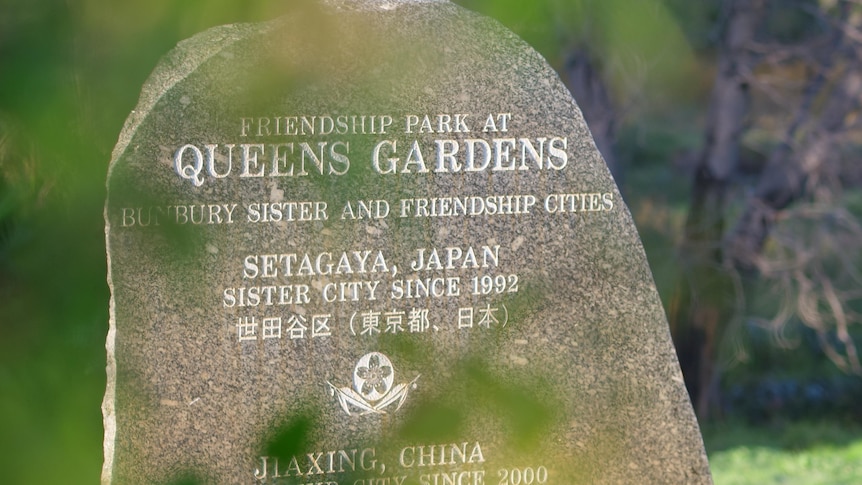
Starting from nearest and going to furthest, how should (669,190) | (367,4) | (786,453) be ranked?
(367,4), (786,453), (669,190)

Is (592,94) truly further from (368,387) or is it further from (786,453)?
(368,387)

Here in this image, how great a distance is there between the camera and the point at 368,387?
3334mm

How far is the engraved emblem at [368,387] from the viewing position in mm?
3334

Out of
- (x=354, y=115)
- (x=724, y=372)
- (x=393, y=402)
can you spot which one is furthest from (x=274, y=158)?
(x=724, y=372)

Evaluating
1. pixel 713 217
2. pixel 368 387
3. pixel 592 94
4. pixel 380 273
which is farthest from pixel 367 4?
pixel 713 217

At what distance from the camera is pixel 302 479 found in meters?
3.30

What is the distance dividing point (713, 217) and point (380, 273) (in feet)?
16.7

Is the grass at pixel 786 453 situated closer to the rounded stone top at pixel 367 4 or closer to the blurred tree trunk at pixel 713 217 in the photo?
the blurred tree trunk at pixel 713 217

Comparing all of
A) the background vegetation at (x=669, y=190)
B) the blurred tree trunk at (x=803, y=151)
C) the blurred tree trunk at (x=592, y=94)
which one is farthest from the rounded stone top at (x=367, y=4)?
the blurred tree trunk at (x=803, y=151)

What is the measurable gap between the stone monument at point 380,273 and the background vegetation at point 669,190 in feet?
0.72

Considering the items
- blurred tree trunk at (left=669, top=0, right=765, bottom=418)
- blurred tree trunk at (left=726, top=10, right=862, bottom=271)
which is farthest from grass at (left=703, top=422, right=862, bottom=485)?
blurred tree trunk at (left=726, top=10, right=862, bottom=271)

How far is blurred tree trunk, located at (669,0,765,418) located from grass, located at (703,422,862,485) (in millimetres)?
474

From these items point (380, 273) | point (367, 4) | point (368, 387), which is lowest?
point (368, 387)

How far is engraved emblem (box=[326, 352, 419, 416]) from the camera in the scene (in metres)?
3.33
